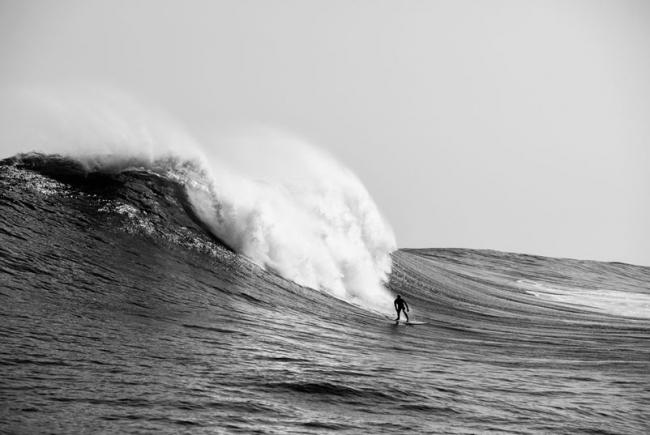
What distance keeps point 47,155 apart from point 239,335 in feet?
37.9

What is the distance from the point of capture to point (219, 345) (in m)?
9.26

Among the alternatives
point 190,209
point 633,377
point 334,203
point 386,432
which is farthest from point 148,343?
point 334,203

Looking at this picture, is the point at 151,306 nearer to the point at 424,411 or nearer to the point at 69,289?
the point at 69,289

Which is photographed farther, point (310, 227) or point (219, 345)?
point (310, 227)

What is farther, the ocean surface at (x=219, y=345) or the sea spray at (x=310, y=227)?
the sea spray at (x=310, y=227)

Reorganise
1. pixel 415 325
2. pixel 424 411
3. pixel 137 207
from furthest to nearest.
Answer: pixel 137 207
pixel 415 325
pixel 424 411

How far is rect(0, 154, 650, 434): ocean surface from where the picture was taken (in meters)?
6.51

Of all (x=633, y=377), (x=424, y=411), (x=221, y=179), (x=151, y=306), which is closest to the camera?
(x=424, y=411)

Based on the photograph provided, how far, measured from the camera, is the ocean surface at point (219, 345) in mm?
6512

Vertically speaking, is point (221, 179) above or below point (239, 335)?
above

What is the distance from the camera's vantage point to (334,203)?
2388 centimetres

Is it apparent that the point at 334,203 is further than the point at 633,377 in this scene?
Yes

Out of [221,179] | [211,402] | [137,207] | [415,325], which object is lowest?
[211,402]

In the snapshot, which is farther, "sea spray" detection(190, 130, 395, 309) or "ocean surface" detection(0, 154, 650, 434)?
"sea spray" detection(190, 130, 395, 309)
